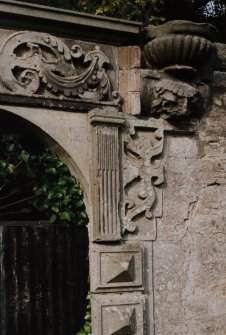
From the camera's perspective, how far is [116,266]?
5316 millimetres

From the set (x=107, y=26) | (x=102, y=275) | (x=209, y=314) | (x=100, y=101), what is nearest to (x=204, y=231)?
(x=209, y=314)

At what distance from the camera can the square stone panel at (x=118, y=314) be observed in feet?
17.2

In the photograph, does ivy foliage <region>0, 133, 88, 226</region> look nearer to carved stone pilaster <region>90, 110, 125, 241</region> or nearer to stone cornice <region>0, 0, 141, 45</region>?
carved stone pilaster <region>90, 110, 125, 241</region>

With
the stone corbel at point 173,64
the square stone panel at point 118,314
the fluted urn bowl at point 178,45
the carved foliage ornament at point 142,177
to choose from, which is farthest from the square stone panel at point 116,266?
the fluted urn bowl at point 178,45

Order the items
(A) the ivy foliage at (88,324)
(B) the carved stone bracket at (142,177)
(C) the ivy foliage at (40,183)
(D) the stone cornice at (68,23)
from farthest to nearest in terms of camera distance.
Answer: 1. (B) the carved stone bracket at (142,177)
2. (A) the ivy foliage at (88,324)
3. (C) the ivy foliage at (40,183)
4. (D) the stone cornice at (68,23)

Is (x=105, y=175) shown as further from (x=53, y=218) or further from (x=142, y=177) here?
(x=53, y=218)

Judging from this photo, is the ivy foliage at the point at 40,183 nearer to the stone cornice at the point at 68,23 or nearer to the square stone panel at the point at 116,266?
the square stone panel at the point at 116,266

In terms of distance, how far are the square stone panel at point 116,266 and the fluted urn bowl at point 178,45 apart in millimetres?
1601

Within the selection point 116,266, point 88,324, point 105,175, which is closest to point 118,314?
point 88,324

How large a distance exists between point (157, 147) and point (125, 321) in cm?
147

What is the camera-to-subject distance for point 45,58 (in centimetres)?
527

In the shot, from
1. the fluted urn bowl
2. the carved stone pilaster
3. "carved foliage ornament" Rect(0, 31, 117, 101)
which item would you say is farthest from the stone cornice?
the carved stone pilaster

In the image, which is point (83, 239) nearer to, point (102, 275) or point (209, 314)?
point (102, 275)

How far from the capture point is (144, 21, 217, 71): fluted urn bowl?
18.4ft
